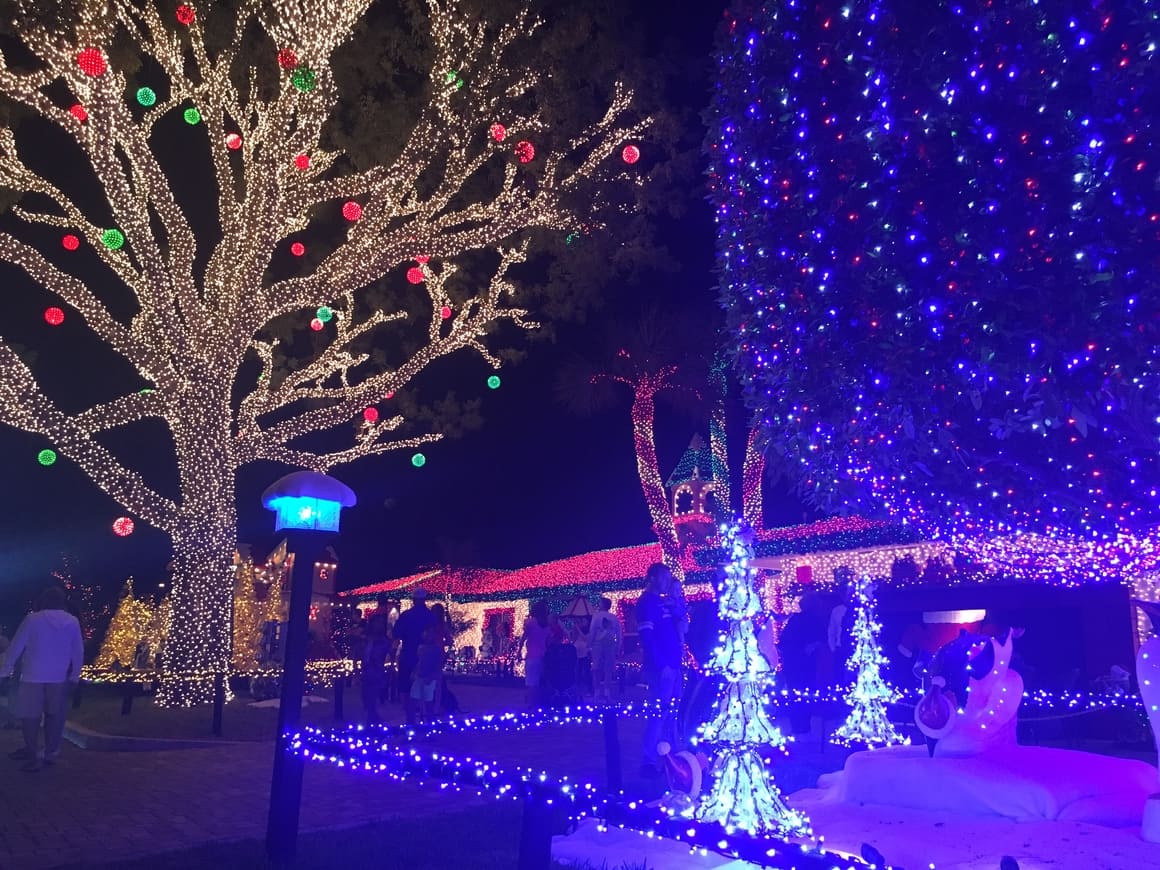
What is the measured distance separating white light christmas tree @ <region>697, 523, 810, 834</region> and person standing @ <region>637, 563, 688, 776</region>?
2.33 meters

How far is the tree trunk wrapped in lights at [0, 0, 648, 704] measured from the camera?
12.2 metres

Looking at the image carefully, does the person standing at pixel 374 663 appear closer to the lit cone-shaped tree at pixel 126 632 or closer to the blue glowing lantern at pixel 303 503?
the blue glowing lantern at pixel 303 503

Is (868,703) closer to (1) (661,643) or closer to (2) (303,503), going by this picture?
(1) (661,643)

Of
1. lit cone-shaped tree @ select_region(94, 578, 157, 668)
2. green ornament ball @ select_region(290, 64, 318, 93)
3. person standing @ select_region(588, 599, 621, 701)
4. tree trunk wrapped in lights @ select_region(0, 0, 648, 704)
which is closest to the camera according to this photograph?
tree trunk wrapped in lights @ select_region(0, 0, 648, 704)

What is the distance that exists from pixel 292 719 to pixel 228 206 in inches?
384

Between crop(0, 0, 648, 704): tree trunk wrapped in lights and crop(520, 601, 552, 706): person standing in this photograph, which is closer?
crop(0, 0, 648, 704): tree trunk wrapped in lights

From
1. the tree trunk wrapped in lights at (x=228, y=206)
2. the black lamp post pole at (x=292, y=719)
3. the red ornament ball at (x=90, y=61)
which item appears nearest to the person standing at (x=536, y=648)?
the tree trunk wrapped in lights at (x=228, y=206)

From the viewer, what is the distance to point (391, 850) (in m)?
5.48

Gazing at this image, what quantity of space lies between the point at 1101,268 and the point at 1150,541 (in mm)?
2409

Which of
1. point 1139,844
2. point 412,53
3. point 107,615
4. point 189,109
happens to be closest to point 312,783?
point 1139,844

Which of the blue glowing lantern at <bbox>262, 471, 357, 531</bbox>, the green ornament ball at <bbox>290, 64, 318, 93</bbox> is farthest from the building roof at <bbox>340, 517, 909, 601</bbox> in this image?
the green ornament ball at <bbox>290, 64, 318, 93</bbox>

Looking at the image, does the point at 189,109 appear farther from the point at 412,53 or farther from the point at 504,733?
the point at 504,733

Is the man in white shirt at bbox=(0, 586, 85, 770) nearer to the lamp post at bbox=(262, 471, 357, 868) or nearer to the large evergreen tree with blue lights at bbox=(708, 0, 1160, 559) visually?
the lamp post at bbox=(262, 471, 357, 868)

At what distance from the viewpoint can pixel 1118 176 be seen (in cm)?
407
